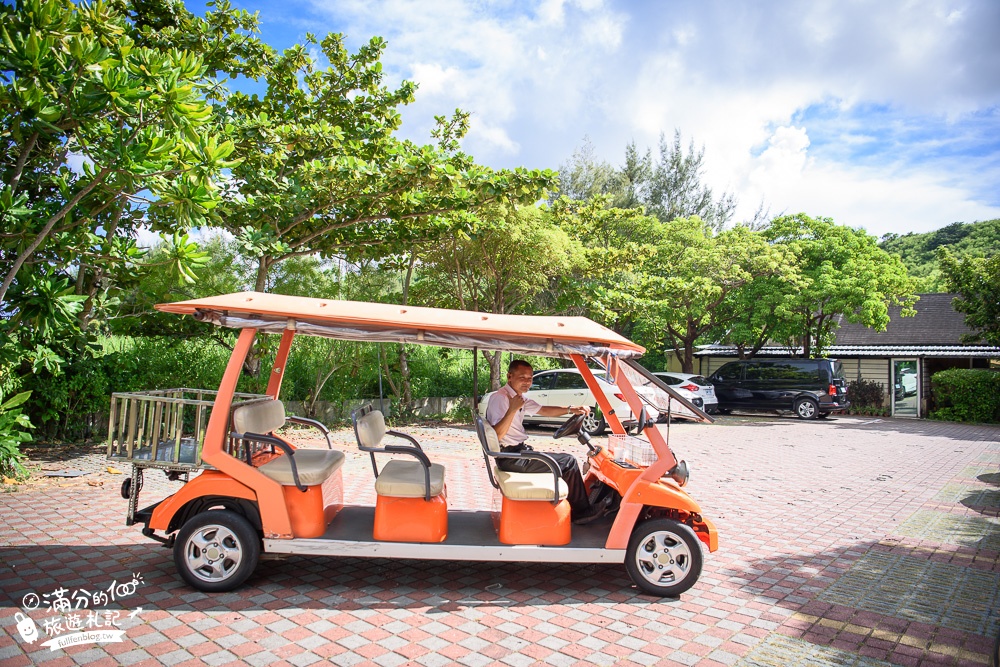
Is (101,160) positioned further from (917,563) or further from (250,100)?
(917,563)

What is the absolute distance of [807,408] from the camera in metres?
19.7

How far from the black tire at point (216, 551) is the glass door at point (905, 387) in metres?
22.6

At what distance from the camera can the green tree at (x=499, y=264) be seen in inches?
563

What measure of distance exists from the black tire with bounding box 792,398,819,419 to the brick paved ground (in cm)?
1224

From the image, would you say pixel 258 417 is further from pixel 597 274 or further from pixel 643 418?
pixel 597 274

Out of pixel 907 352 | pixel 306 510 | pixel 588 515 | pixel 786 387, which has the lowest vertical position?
pixel 588 515

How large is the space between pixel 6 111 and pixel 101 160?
3.07ft

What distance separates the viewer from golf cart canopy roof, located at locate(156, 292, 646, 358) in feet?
14.7

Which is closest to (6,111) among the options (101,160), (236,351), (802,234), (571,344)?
(101,160)

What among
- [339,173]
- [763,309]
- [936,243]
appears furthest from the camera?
[936,243]

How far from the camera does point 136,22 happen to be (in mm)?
10078

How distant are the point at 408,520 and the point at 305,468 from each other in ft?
2.73

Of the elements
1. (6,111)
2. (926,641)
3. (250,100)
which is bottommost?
(926,641)

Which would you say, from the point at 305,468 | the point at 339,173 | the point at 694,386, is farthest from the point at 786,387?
the point at 305,468
